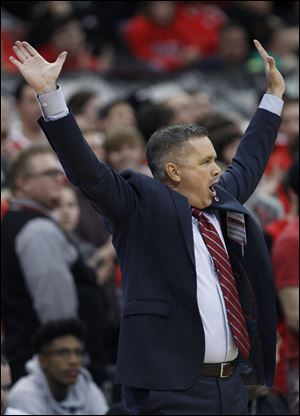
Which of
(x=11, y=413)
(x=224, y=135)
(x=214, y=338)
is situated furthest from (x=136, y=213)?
(x=224, y=135)

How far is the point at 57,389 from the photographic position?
295 inches

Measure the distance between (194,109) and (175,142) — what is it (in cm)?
589

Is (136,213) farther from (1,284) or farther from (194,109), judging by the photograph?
(194,109)

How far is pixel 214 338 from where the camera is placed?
17.6ft

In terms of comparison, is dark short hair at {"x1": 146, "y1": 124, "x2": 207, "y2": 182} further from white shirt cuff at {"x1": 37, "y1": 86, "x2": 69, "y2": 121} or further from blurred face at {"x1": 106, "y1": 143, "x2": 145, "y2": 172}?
blurred face at {"x1": 106, "y1": 143, "x2": 145, "y2": 172}

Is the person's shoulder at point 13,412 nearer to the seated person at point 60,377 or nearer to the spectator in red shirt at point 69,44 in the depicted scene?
the seated person at point 60,377

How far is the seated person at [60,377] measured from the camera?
740 cm

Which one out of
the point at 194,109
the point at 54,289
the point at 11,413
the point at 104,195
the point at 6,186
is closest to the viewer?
the point at 104,195

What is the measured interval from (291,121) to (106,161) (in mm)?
1511

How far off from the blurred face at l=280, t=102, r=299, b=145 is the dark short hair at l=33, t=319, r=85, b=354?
2650mm

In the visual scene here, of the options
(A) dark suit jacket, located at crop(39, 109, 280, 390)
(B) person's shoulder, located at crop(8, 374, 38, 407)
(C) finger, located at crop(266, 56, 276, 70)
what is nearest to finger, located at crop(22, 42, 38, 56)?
(A) dark suit jacket, located at crop(39, 109, 280, 390)

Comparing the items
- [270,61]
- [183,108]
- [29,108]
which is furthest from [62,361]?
[183,108]

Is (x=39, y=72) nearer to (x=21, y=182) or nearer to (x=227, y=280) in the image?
(x=227, y=280)

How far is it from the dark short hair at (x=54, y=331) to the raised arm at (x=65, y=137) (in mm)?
2441
